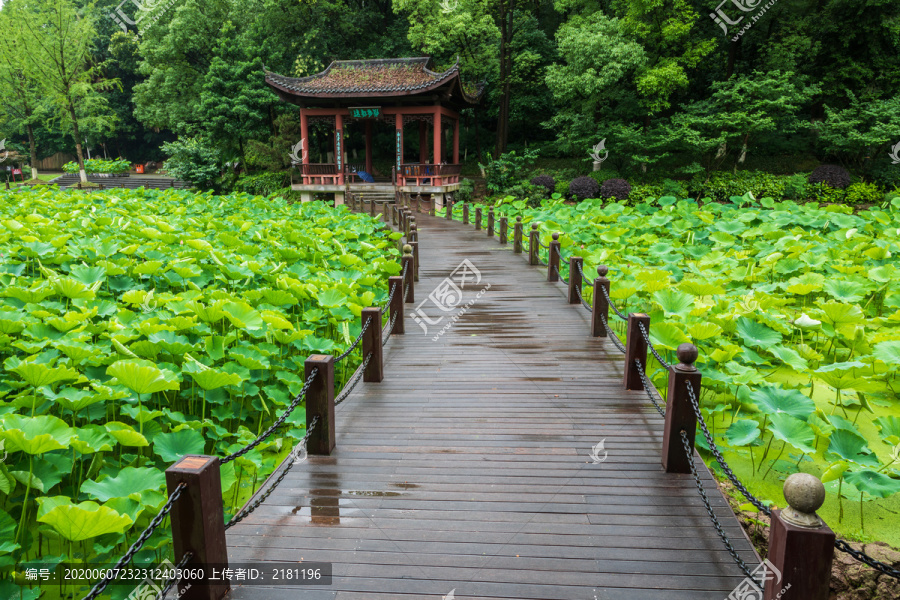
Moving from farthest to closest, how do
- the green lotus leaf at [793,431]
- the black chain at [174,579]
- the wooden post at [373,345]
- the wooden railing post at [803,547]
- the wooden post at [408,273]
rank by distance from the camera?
1. the wooden post at [408,273]
2. the wooden post at [373,345]
3. the green lotus leaf at [793,431]
4. the black chain at [174,579]
5. the wooden railing post at [803,547]

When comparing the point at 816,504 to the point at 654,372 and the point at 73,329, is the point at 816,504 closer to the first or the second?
the point at 654,372

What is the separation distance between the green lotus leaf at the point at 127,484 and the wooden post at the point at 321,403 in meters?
0.95

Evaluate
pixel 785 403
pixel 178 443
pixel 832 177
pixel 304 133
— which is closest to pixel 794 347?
pixel 785 403

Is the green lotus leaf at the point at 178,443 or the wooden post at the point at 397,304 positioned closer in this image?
the green lotus leaf at the point at 178,443

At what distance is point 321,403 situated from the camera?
10.5 feet

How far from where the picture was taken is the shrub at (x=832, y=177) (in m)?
15.3

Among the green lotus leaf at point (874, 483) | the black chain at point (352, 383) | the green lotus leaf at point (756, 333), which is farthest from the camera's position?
the green lotus leaf at point (756, 333)

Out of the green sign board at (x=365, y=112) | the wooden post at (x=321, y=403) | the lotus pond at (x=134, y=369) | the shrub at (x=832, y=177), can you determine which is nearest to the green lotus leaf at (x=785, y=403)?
the wooden post at (x=321, y=403)

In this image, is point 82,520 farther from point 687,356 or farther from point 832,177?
point 832,177

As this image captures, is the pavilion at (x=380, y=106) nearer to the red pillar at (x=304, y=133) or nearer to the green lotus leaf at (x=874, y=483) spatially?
the red pillar at (x=304, y=133)

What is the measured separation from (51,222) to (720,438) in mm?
8828

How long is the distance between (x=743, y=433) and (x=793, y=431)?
0.24 m

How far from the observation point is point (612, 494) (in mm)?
2875

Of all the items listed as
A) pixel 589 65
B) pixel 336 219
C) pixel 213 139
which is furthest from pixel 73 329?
pixel 213 139
